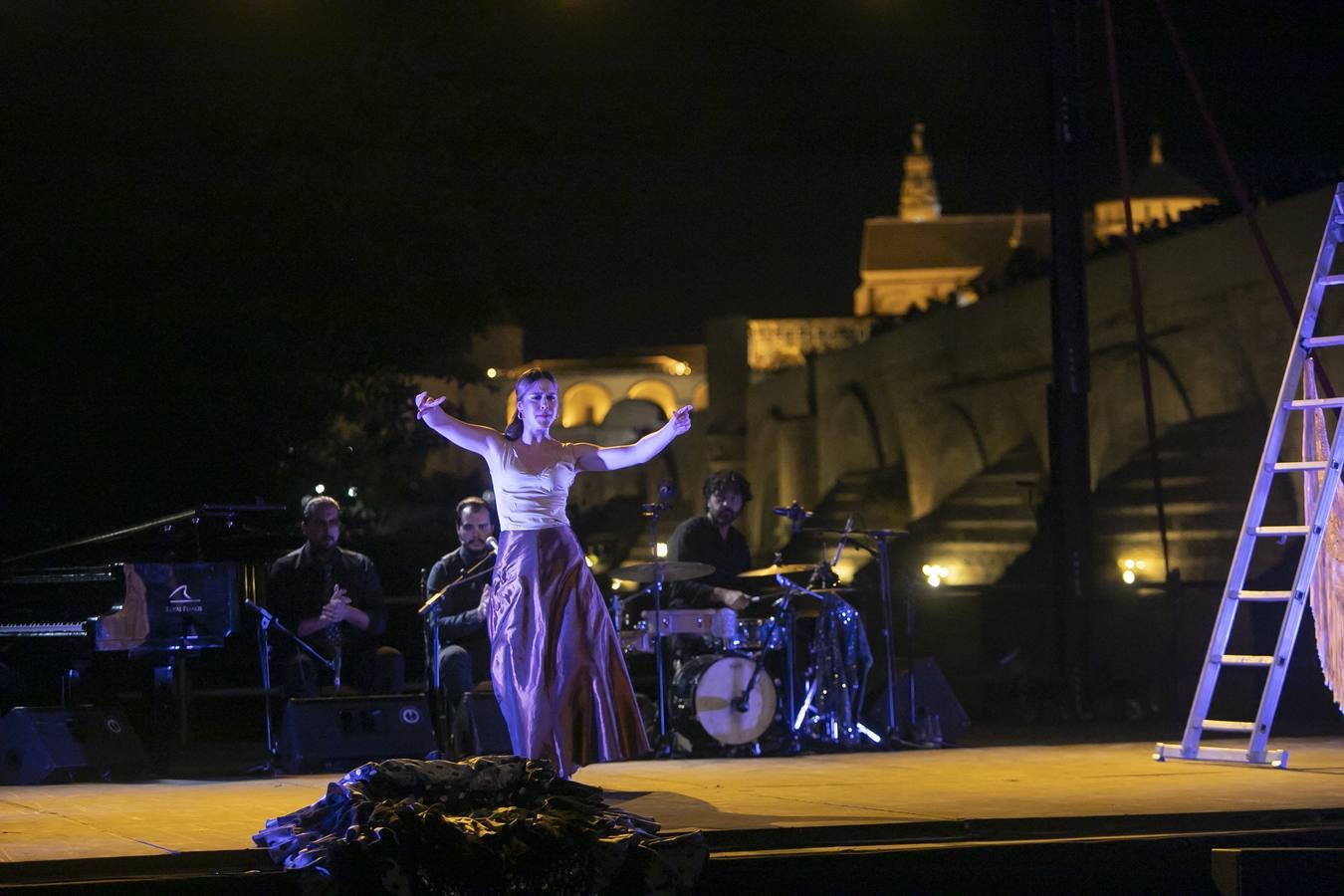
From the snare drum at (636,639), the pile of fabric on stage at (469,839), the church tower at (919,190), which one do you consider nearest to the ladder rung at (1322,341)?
the snare drum at (636,639)

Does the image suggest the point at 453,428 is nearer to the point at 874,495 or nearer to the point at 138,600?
the point at 138,600

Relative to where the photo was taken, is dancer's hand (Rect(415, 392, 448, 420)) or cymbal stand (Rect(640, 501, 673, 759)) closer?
dancer's hand (Rect(415, 392, 448, 420))

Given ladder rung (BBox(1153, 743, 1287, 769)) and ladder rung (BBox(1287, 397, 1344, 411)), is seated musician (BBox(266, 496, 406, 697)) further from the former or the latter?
ladder rung (BBox(1287, 397, 1344, 411))

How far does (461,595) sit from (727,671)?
148 centimetres

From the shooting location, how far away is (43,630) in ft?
30.2

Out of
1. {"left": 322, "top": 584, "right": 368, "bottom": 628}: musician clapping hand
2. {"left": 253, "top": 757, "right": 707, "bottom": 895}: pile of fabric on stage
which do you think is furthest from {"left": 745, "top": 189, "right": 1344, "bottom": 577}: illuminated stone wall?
{"left": 253, "top": 757, "right": 707, "bottom": 895}: pile of fabric on stage

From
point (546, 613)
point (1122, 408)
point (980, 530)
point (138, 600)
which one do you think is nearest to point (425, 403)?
point (546, 613)

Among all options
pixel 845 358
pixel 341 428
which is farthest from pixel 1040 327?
pixel 341 428

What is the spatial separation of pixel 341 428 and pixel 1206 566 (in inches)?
380

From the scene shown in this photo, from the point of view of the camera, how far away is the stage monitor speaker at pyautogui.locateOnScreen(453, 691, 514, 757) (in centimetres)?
901

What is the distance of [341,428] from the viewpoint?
1838cm

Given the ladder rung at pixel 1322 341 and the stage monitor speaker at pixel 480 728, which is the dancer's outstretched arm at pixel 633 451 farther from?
the ladder rung at pixel 1322 341

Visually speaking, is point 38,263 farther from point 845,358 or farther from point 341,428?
point 845,358

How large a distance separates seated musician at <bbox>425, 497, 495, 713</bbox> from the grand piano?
0.89 meters
